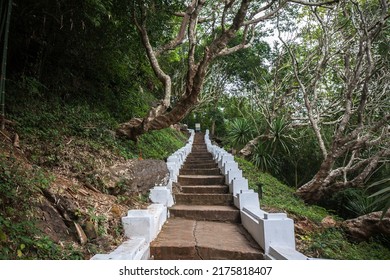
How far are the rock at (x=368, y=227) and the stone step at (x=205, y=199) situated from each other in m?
2.54

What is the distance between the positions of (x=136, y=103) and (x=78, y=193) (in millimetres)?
5836

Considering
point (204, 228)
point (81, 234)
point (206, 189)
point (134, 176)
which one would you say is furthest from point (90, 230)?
point (206, 189)

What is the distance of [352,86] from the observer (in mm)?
6820

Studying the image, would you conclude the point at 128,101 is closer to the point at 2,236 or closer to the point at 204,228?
the point at 204,228

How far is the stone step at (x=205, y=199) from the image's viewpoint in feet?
19.3

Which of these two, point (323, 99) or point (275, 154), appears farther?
point (275, 154)

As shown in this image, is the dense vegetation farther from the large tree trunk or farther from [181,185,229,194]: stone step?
[181,185,229,194]: stone step

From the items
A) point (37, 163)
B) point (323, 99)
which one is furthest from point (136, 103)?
point (323, 99)

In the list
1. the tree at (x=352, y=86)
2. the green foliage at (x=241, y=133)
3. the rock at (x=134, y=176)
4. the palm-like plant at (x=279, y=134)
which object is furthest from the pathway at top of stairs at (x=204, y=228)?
the green foliage at (x=241, y=133)

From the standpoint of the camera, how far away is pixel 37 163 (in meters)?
3.85

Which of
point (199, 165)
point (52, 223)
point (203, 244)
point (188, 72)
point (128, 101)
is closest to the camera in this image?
point (52, 223)

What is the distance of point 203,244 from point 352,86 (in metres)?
5.56

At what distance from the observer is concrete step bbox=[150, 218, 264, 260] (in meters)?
3.57

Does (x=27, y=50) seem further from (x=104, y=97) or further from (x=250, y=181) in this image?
(x=250, y=181)
